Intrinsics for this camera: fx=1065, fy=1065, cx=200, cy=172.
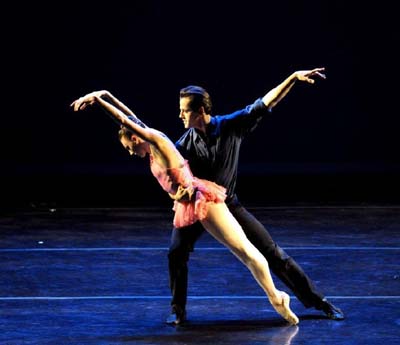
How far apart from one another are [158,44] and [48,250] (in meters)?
5.24

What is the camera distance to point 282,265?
17.5ft

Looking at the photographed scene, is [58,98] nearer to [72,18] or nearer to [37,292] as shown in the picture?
[72,18]

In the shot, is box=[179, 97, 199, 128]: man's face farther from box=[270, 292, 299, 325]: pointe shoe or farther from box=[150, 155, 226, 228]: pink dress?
box=[270, 292, 299, 325]: pointe shoe

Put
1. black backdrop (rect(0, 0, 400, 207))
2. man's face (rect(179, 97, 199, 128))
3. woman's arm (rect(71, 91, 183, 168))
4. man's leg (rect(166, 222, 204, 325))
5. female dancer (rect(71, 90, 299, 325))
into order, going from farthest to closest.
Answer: black backdrop (rect(0, 0, 400, 207)) → man's leg (rect(166, 222, 204, 325)) → man's face (rect(179, 97, 199, 128)) → female dancer (rect(71, 90, 299, 325)) → woman's arm (rect(71, 91, 183, 168))

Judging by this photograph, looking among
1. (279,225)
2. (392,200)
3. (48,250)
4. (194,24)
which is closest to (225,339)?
(48,250)

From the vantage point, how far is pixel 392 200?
10484mm

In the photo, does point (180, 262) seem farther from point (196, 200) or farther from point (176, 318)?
point (196, 200)

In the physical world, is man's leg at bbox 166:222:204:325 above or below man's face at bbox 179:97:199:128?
below

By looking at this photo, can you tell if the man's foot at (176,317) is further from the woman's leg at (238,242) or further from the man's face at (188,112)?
the man's face at (188,112)

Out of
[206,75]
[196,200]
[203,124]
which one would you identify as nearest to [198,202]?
[196,200]

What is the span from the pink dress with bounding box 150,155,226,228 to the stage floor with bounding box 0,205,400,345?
1.88 feet

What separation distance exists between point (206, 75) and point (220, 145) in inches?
289

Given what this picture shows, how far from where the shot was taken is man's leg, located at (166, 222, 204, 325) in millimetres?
5273

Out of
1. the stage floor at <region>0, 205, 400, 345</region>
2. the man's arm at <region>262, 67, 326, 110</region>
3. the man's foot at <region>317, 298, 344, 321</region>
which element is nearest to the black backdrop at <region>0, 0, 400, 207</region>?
the stage floor at <region>0, 205, 400, 345</region>
